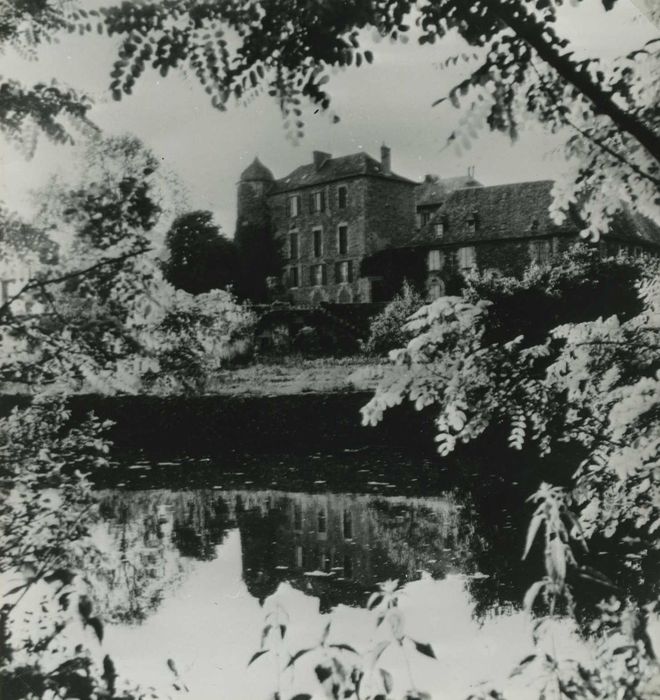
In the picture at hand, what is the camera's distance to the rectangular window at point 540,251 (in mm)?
2850

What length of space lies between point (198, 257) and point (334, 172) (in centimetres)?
86

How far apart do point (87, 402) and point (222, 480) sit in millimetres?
999

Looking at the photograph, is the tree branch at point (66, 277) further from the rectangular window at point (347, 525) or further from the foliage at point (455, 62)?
the rectangular window at point (347, 525)

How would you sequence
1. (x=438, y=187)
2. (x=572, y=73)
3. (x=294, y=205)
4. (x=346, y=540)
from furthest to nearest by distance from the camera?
(x=346, y=540) < (x=438, y=187) < (x=294, y=205) < (x=572, y=73)

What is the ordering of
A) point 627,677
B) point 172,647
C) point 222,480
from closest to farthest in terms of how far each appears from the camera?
point 627,677, point 172,647, point 222,480

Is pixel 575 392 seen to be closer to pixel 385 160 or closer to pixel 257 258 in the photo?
pixel 385 160

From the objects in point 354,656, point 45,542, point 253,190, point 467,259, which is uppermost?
point 253,190

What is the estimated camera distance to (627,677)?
2.22m

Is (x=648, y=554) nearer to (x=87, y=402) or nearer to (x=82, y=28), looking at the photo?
(x=87, y=402)

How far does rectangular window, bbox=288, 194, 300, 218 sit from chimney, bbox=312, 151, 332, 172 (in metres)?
0.19

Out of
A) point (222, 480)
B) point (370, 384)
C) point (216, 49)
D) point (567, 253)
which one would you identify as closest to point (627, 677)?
point (370, 384)

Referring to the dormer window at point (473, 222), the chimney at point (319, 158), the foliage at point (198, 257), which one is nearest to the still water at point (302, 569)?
the foliage at point (198, 257)

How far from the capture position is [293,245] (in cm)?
321

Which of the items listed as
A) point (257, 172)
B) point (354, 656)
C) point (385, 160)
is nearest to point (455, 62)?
point (385, 160)
